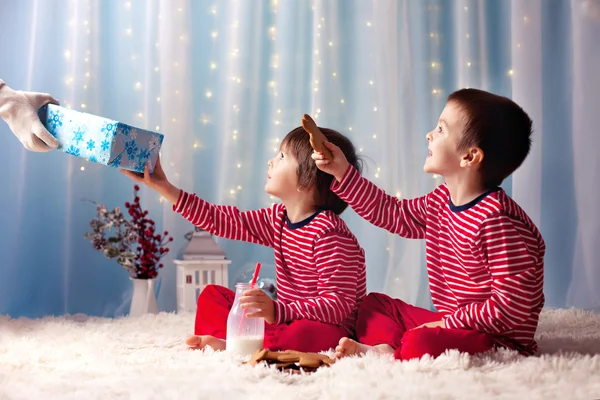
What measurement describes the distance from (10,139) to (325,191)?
1.06m

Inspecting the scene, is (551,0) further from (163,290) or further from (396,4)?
(163,290)

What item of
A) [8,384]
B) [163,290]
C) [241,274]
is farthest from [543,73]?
[8,384]

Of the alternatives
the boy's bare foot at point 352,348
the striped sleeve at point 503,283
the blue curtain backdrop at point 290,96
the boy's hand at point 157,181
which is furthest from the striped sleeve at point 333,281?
the blue curtain backdrop at point 290,96

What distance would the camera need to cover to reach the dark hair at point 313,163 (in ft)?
5.07

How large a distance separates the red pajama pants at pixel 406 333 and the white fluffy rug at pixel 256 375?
5 centimetres

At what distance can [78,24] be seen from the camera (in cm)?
218

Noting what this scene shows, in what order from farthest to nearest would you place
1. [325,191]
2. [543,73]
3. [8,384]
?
[543,73], [325,191], [8,384]

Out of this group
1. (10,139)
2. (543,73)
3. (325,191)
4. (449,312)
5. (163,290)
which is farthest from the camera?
(543,73)

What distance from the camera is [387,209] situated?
153 centimetres

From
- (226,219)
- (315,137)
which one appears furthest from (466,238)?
(226,219)

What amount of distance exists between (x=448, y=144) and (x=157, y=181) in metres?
0.62

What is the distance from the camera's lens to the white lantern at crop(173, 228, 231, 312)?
2068mm

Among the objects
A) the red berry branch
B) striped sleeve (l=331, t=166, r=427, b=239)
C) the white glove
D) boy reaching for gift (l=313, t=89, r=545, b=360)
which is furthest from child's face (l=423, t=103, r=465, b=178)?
the red berry branch

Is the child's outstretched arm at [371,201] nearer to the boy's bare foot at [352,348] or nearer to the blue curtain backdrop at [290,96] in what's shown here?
the boy's bare foot at [352,348]
